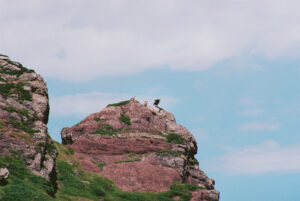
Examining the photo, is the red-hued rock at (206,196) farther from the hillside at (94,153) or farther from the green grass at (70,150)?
the green grass at (70,150)

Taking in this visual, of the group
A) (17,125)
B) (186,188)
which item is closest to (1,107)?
(17,125)

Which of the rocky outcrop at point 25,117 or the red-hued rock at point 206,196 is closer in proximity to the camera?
the rocky outcrop at point 25,117

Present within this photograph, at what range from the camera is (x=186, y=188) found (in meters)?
42.3

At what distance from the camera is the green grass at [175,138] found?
49.9 meters

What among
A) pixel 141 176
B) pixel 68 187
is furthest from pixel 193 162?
pixel 68 187

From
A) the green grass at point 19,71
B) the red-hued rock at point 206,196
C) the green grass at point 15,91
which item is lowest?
the red-hued rock at point 206,196

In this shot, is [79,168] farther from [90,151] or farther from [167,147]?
[167,147]

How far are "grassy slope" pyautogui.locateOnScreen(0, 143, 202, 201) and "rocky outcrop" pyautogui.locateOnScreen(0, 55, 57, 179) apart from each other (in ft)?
4.75

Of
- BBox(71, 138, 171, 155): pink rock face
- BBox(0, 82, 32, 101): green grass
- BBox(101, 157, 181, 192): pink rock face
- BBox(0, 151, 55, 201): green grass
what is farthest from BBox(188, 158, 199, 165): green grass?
BBox(0, 151, 55, 201): green grass

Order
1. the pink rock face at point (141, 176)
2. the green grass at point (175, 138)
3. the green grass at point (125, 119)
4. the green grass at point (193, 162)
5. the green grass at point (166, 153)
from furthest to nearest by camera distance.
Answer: the green grass at point (193, 162) → the green grass at point (125, 119) → the green grass at point (175, 138) → the green grass at point (166, 153) → the pink rock face at point (141, 176)

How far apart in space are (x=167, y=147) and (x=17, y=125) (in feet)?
73.1

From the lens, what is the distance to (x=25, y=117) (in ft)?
115

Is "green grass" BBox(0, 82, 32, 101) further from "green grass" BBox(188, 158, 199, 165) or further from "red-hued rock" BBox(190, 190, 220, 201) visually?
"green grass" BBox(188, 158, 199, 165)

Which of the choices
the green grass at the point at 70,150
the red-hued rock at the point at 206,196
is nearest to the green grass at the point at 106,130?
the green grass at the point at 70,150
